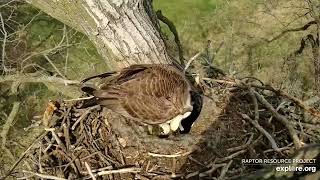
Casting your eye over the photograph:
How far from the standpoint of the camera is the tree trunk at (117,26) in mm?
2086

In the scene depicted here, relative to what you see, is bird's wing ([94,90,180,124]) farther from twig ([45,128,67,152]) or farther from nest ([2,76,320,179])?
twig ([45,128,67,152])

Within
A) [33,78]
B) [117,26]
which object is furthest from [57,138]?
[33,78]

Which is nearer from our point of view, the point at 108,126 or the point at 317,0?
the point at 108,126

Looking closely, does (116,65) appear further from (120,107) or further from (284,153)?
(284,153)

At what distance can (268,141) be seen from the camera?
2.17 metres

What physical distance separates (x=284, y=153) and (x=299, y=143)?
0.16 meters

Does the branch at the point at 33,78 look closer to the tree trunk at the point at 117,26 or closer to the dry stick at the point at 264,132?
the tree trunk at the point at 117,26

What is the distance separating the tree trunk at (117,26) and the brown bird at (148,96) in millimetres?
103

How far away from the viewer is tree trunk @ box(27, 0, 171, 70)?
6.84 ft

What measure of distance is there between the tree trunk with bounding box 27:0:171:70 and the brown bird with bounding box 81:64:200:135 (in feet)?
0.34

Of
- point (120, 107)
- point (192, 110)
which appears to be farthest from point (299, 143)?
point (120, 107)

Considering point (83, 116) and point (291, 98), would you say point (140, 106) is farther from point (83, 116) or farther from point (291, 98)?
point (291, 98)

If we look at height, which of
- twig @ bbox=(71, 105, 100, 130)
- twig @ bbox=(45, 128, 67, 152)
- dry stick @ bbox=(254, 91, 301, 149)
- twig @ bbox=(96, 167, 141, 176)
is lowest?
twig @ bbox=(96, 167, 141, 176)

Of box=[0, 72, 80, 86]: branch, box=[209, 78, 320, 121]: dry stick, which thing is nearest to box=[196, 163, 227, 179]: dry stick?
box=[209, 78, 320, 121]: dry stick
